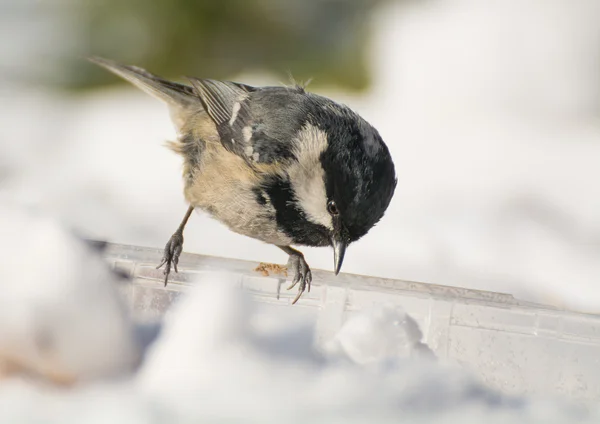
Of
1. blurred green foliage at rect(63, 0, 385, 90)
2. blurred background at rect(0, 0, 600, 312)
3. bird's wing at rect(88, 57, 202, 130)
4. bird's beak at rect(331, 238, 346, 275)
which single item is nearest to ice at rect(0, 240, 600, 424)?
bird's beak at rect(331, 238, 346, 275)

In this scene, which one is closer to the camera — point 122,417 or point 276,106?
point 122,417

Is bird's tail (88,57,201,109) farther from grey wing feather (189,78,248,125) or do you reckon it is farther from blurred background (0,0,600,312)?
blurred background (0,0,600,312)

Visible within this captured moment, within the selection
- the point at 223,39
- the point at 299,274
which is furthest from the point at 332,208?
the point at 223,39

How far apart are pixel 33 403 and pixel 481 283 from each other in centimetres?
142

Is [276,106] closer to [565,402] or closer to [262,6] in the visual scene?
[565,402]

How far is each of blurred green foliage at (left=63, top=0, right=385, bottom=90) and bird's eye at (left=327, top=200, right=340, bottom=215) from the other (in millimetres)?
2773

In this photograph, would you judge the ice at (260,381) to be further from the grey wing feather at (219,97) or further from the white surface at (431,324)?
the grey wing feather at (219,97)

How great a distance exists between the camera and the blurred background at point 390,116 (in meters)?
2.41

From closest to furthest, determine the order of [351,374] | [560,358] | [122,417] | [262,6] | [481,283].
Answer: [122,417] < [351,374] < [560,358] < [481,283] < [262,6]

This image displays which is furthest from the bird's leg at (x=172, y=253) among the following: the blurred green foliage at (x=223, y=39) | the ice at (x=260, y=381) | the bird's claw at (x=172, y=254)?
the blurred green foliage at (x=223, y=39)

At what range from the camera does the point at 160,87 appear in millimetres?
1953

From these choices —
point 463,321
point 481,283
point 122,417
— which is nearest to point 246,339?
point 122,417

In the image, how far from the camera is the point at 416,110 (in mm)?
3639

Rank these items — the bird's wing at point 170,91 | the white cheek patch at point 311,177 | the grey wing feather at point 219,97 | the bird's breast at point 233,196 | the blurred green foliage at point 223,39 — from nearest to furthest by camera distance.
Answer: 1. the white cheek patch at point 311,177
2. the bird's breast at point 233,196
3. the grey wing feather at point 219,97
4. the bird's wing at point 170,91
5. the blurred green foliage at point 223,39
